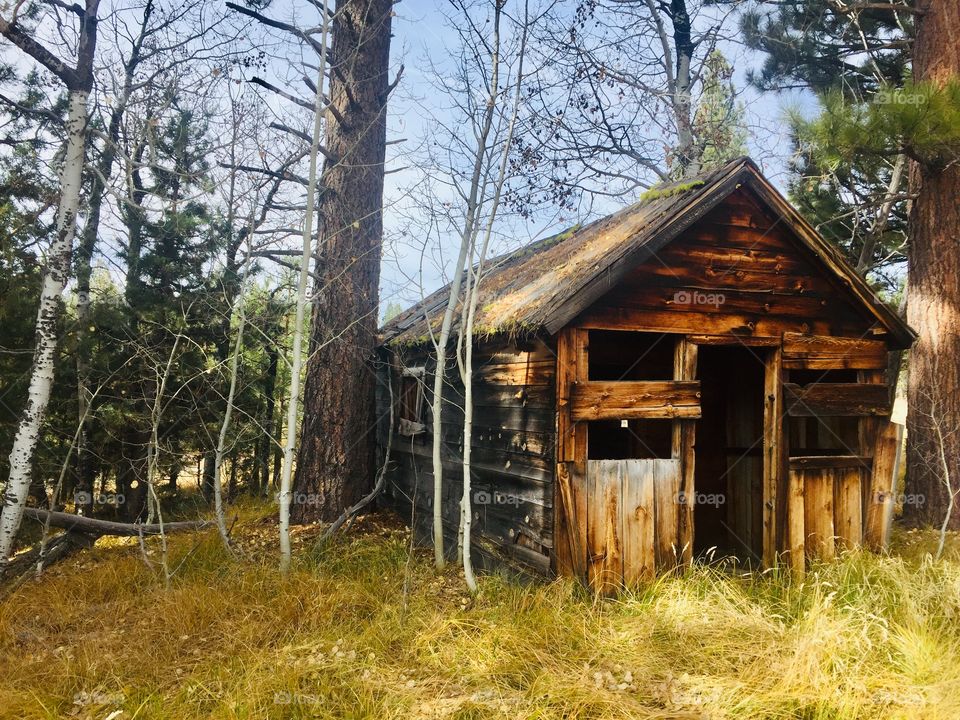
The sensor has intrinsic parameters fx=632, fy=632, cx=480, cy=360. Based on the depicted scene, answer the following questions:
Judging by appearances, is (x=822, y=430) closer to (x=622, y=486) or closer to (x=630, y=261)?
(x=622, y=486)

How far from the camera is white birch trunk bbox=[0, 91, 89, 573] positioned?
24.3 feet

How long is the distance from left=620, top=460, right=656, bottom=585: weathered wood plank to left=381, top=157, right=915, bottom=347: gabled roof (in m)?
1.80

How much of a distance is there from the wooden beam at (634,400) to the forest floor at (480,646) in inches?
64.8

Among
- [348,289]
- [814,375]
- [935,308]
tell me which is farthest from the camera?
[935,308]

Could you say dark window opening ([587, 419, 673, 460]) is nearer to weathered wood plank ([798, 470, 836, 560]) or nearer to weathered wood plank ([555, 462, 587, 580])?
weathered wood plank ([798, 470, 836, 560])

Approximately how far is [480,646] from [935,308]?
29.4ft

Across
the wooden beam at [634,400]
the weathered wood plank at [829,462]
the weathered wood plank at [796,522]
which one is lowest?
the weathered wood plank at [796,522]

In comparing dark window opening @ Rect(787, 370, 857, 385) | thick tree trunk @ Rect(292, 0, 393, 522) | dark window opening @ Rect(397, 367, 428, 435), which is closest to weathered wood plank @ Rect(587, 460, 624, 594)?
dark window opening @ Rect(397, 367, 428, 435)

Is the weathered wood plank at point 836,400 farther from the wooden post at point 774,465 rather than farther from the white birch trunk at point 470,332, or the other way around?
the white birch trunk at point 470,332

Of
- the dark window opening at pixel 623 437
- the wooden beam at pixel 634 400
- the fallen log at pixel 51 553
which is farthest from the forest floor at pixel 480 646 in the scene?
the dark window opening at pixel 623 437

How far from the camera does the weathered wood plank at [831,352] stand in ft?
24.4

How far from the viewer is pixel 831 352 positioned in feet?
25.0

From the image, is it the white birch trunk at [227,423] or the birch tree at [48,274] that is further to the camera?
the birch tree at [48,274]

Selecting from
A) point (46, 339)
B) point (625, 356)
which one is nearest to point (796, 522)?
point (625, 356)
